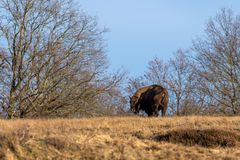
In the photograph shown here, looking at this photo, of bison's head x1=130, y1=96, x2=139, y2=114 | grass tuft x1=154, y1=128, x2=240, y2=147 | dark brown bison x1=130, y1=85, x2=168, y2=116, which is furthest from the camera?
bison's head x1=130, y1=96, x2=139, y2=114

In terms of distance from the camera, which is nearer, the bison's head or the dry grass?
the dry grass

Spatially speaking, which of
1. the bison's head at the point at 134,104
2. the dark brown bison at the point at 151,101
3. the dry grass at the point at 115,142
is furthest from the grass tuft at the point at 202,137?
the bison's head at the point at 134,104

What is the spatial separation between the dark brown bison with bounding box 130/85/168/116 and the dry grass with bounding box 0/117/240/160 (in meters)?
7.21

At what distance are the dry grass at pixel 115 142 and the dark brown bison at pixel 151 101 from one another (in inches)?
284

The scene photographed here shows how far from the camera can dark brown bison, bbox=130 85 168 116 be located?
24.8m

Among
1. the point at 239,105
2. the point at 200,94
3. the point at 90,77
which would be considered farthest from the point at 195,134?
the point at 200,94

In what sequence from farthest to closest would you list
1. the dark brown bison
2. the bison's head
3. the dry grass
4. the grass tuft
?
the bison's head
the dark brown bison
the grass tuft
the dry grass

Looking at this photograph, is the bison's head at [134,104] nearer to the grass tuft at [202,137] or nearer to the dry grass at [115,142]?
the dry grass at [115,142]

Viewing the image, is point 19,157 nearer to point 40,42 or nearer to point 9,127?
point 9,127

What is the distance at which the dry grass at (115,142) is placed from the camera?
1350cm

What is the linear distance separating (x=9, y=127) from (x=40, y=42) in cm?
1510

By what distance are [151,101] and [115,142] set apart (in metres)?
10.6

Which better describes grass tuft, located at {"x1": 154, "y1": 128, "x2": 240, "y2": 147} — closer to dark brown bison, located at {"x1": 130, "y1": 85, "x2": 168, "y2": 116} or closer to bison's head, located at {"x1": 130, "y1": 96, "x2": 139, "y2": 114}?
dark brown bison, located at {"x1": 130, "y1": 85, "x2": 168, "y2": 116}

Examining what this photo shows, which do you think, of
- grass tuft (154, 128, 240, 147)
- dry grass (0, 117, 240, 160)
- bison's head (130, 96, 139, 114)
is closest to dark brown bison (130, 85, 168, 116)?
bison's head (130, 96, 139, 114)
